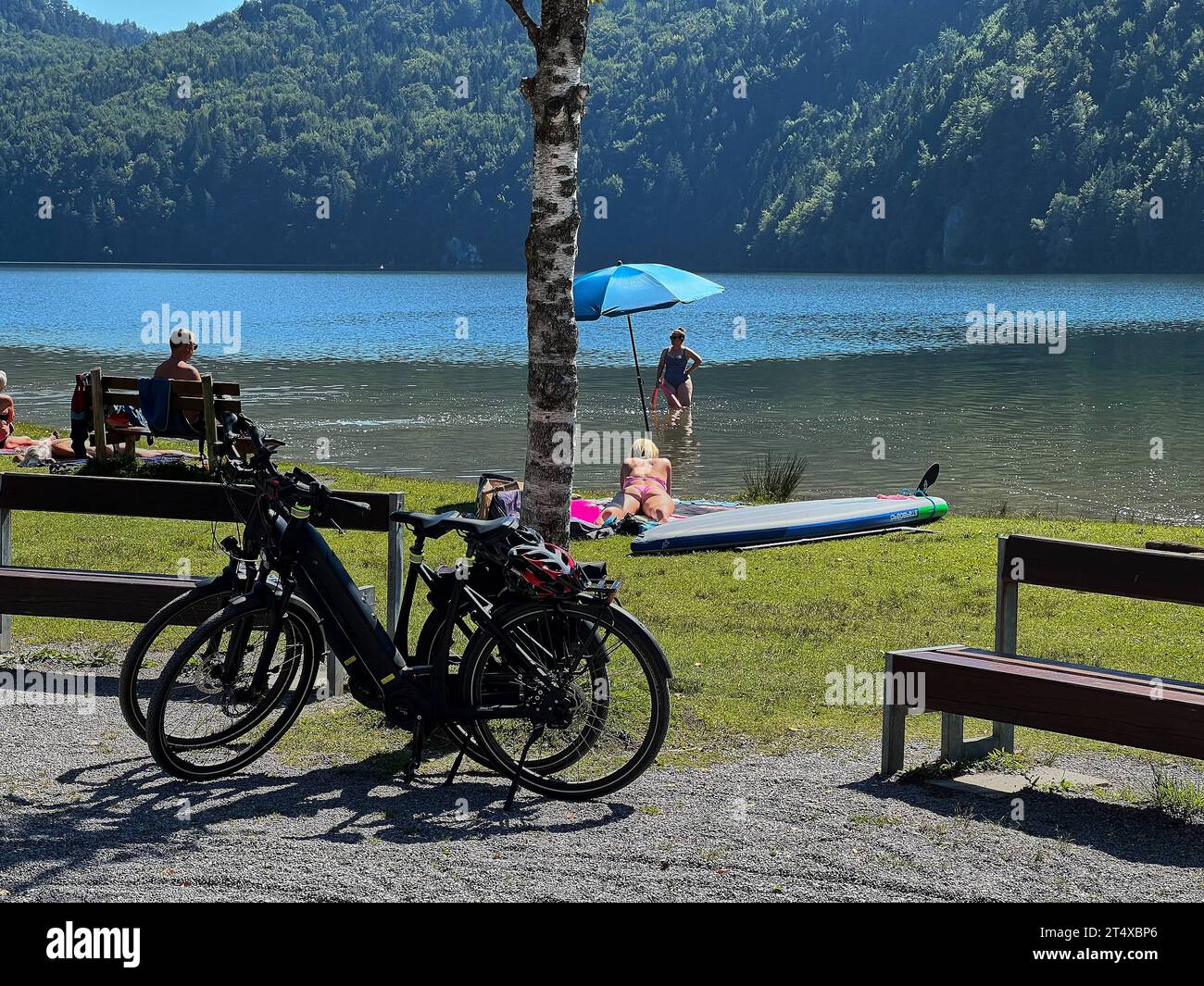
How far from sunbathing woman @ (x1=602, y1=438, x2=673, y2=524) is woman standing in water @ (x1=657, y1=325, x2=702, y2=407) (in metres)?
12.9

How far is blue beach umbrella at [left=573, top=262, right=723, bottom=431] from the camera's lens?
59.7 feet

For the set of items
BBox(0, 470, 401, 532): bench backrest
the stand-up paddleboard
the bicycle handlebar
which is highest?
the bicycle handlebar

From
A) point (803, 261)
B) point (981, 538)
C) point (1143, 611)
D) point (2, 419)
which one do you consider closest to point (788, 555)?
point (981, 538)

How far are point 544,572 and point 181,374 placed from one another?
11953mm

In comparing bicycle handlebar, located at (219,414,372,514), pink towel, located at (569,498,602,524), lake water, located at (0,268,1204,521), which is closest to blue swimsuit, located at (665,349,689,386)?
lake water, located at (0,268,1204,521)

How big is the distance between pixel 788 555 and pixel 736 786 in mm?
6505

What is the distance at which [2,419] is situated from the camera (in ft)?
61.4

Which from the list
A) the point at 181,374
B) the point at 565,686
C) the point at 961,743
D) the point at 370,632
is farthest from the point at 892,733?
the point at 181,374

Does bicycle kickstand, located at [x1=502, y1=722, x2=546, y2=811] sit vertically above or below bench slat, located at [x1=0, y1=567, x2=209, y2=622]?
below

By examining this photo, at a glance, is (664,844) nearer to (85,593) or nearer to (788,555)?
(85,593)

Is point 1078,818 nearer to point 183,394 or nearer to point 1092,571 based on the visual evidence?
point 1092,571

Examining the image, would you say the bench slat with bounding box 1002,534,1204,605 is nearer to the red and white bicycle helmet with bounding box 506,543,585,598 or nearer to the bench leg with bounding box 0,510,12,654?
the red and white bicycle helmet with bounding box 506,543,585,598

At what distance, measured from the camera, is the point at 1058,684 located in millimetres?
5617

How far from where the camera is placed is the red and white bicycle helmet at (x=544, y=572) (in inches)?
225
